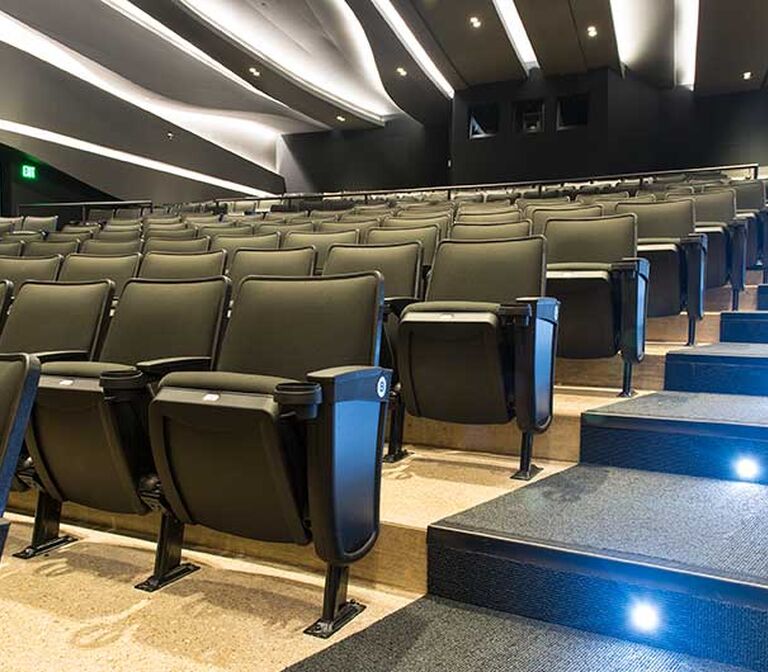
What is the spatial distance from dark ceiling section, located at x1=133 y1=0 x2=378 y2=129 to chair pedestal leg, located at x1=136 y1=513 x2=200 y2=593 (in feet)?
14.3

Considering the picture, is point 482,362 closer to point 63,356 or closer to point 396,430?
point 396,430

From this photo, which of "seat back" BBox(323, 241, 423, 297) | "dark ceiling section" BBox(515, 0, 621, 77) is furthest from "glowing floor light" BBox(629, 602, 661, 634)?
"dark ceiling section" BBox(515, 0, 621, 77)

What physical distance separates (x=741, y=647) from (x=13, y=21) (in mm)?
5616

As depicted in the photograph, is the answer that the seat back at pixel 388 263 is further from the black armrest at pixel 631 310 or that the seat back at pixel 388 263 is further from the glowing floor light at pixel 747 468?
the glowing floor light at pixel 747 468

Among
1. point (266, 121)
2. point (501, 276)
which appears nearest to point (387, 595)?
point (501, 276)

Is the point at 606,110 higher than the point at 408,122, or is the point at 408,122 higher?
the point at 408,122

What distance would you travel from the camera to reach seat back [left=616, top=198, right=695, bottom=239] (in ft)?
5.48

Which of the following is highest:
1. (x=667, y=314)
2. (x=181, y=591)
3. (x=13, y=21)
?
(x=13, y=21)

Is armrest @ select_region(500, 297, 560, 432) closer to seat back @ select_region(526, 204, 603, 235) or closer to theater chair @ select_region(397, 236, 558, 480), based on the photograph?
theater chair @ select_region(397, 236, 558, 480)

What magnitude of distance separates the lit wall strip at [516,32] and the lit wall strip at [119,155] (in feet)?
10.6

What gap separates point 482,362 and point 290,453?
37 cm

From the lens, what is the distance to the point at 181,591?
0.79 metres

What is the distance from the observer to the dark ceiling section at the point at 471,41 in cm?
413

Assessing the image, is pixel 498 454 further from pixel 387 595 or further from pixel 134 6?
pixel 134 6
